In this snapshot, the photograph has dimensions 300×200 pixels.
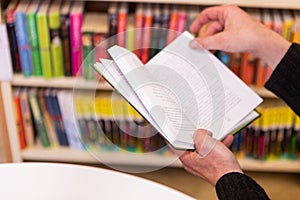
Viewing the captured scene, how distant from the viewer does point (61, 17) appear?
192 centimetres

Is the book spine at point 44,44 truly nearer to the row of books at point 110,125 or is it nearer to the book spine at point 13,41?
the book spine at point 13,41

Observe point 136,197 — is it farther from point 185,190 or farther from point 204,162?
point 185,190

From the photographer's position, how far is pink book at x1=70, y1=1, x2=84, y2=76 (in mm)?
1915

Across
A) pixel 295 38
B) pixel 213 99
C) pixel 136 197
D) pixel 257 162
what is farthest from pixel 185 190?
pixel 136 197

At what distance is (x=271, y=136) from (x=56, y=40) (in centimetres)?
88

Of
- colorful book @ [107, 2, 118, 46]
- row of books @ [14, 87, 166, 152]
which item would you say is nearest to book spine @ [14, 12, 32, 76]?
colorful book @ [107, 2, 118, 46]

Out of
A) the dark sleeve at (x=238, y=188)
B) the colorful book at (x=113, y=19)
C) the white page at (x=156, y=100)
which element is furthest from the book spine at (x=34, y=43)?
the dark sleeve at (x=238, y=188)

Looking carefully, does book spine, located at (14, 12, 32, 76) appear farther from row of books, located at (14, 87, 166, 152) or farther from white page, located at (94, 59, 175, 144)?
white page, located at (94, 59, 175, 144)

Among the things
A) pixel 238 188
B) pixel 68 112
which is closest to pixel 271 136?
pixel 68 112

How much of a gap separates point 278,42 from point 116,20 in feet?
2.07

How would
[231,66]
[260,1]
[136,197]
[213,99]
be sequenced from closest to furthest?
1. [136,197]
2. [213,99]
3. [260,1]
4. [231,66]

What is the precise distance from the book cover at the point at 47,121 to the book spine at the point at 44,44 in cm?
8

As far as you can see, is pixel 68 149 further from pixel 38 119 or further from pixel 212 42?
pixel 212 42

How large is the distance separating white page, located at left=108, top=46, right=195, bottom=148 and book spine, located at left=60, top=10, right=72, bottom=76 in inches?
31.3
